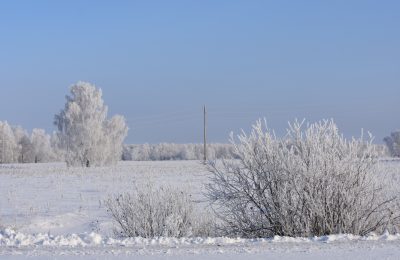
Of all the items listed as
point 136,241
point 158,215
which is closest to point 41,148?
point 158,215

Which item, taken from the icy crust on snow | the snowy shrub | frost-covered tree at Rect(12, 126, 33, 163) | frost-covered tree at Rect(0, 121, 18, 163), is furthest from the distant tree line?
the icy crust on snow

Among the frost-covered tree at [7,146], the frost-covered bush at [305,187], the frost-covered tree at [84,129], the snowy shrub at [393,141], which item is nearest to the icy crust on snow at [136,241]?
the frost-covered bush at [305,187]

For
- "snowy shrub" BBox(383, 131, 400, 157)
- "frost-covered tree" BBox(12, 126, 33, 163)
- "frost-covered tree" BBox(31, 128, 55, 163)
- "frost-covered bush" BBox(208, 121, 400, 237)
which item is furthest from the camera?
"frost-covered tree" BBox(31, 128, 55, 163)

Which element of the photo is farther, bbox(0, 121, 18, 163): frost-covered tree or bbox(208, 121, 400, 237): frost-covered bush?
bbox(0, 121, 18, 163): frost-covered tree

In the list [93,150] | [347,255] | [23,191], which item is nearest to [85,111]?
[93,150]

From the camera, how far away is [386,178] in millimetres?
12586

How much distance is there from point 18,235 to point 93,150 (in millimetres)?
49101

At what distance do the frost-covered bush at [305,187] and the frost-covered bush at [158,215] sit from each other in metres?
0.73

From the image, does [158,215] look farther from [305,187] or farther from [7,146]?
[7,146]

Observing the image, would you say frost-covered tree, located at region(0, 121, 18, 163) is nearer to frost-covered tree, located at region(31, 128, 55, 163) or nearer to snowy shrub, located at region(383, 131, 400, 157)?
frost-covered tree, located at region(31, 128, 55, 163)

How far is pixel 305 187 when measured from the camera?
12.0m

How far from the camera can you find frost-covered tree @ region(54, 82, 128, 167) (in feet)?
191

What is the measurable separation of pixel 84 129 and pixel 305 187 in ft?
158

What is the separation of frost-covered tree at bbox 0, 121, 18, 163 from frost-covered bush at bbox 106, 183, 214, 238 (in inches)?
3261
